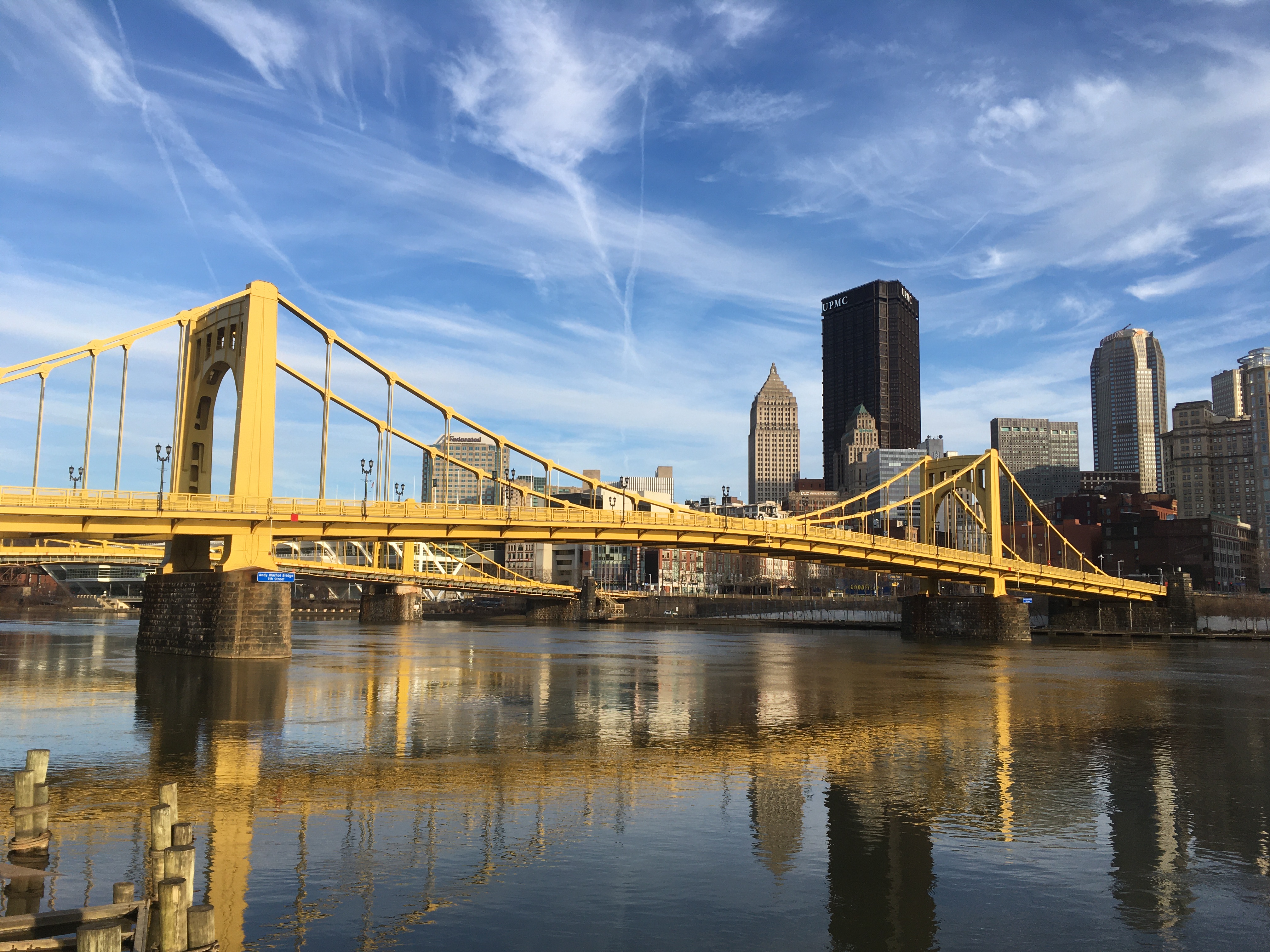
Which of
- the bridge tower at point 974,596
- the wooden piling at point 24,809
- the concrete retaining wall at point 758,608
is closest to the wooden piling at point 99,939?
the wooden piling at point 24,809

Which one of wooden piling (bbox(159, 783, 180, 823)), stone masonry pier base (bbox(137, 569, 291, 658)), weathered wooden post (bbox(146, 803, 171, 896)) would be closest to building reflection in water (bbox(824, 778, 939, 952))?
weathered wooden post (bbox(146, 803, 171, 896))

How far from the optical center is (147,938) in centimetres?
1008

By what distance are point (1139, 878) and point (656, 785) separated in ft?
28.1

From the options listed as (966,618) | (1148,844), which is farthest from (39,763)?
(966,618)

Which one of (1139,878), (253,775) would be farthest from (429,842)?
(1139,878)

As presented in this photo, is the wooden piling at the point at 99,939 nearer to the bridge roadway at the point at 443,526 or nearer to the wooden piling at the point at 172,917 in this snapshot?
the wooden piling at the point at 172,917

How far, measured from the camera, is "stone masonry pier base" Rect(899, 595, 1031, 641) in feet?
292

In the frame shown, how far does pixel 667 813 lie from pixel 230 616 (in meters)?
38.5

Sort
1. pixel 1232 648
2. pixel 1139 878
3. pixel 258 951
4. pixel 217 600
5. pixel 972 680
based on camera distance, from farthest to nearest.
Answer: pixel 1232 648, pixel 217 600, pixel 972 680, pixel 1139 878, pixel 258 951

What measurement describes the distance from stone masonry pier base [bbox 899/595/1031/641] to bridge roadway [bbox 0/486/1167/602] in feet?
13.1

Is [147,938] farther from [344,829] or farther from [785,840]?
[785,840]

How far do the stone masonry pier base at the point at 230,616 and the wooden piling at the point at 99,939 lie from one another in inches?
1682

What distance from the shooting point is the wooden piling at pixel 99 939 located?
8.34 m

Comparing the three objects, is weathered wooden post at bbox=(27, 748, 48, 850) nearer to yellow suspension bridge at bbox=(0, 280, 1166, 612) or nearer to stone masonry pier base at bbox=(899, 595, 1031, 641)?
yellow suspension bridge at bbox=(0, 280, 1166, 612)
